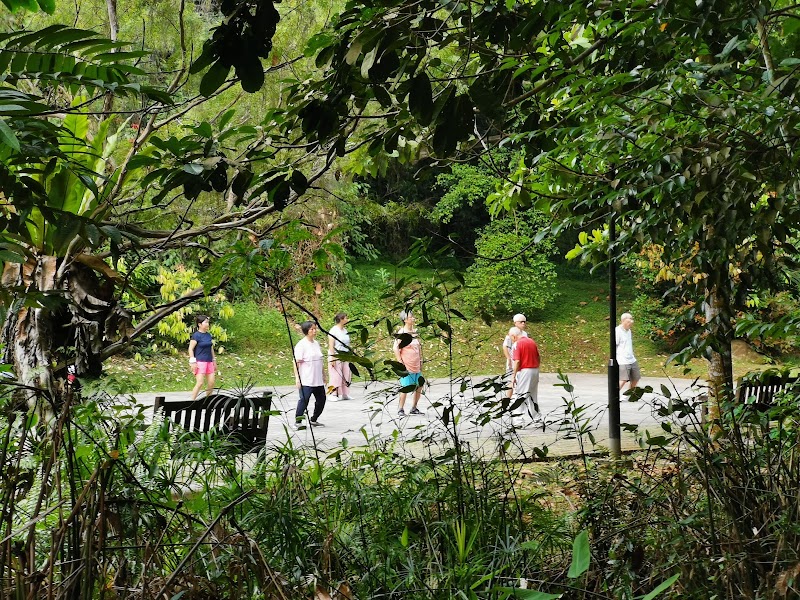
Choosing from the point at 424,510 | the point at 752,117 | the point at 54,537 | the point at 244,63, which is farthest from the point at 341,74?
the point at 752,117

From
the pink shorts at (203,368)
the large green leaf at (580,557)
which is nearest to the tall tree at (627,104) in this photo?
the large green leaf at (580,557)

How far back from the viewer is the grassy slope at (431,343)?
73.6ft

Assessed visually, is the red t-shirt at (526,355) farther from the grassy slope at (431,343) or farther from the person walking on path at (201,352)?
the grassy slope at (431,343)

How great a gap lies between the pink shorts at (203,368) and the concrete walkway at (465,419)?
1.28m

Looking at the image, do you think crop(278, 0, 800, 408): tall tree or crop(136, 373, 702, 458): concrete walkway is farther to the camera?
crop(136, 373, 702, 458): concrete walkway

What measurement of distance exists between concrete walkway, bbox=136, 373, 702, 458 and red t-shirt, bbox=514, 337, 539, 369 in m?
0.75

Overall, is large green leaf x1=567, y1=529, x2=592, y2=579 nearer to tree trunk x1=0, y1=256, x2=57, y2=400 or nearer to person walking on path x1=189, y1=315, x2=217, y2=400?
tree trunk x1=0, y1=256, x2=57, y2=400

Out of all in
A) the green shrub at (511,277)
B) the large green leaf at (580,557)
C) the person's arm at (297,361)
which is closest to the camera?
the large green leaf at (580,557)

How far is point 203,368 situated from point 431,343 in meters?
8.70

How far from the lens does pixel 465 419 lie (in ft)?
15.0

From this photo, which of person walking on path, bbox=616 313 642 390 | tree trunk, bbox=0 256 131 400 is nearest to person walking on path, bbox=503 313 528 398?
person walking on path, bbox=616 313 642 390

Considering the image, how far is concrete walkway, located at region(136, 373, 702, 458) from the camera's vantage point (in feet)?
13.6

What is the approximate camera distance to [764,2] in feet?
11.1

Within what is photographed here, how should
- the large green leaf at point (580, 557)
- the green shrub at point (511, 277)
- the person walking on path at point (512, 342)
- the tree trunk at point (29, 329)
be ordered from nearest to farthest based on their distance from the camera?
the large green leaf at point (580, 557) → the tree trunk at point (29, 329) → the person walking on path at point (512, 342) → the green shrub at point (511, 277)
